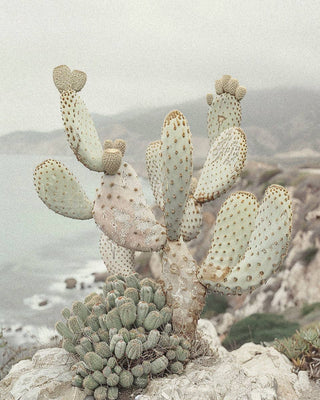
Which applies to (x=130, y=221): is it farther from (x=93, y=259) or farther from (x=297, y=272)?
(x=93, y=259)

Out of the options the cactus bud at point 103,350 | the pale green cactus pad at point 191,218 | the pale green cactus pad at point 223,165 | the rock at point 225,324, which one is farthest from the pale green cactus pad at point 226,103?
the rock at point 225,324

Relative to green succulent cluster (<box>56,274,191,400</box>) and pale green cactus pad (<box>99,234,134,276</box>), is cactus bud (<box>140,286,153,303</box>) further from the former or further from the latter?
pale green cactus pad (<box>99,234,134,276</box>)

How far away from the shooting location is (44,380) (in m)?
3.49

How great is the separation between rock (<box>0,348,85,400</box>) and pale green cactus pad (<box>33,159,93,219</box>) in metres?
1.42

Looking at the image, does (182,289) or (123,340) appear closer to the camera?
(123,340)

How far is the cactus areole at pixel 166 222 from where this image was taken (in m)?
3.21

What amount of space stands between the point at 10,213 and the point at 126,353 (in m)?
71.5

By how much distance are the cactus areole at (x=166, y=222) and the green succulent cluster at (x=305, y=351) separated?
1.57 m

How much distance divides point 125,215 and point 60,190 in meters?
0.72

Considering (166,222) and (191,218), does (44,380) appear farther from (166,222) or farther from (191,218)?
(191,218)

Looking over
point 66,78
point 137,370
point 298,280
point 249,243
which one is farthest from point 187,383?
point 298,280

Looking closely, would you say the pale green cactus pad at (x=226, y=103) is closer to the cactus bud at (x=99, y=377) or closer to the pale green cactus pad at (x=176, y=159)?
the pale green cactus pad at (x=176, y=159)

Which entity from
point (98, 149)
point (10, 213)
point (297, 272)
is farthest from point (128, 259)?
point (10, 213)

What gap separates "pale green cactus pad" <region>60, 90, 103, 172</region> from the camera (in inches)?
133
